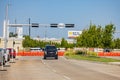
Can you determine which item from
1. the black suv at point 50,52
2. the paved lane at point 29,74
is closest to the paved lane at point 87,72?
the paved lane at point 29,74

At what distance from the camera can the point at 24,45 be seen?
454 ft

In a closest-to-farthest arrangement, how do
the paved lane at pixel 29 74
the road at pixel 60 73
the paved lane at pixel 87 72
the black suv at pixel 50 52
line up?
the paved lane at pixel 29 74, the road at pixel 60 73, the paved lane at pixel 87 72, the black suv at pixel 50 52

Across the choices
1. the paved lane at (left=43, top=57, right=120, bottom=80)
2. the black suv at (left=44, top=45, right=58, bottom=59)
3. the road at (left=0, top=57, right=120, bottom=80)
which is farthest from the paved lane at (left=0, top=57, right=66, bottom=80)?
the black suv at (left=44, top=45, right=58, bottom=59)

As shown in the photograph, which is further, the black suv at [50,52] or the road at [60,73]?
the black suv at [50,52]

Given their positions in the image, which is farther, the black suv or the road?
the black suv

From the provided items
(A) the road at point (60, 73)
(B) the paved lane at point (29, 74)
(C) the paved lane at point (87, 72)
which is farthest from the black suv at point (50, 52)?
(B) the paved lane at point (29, 74)

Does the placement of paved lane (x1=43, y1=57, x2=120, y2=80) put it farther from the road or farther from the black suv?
the black suv

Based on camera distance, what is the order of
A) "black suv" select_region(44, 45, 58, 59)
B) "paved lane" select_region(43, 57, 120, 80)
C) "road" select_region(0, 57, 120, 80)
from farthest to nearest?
"black suv" select_region(44, 45, 58, 59) → "paved lane" select_region(43, 57, 120, 80) → "road" select_region(0, 57, 120, 80)

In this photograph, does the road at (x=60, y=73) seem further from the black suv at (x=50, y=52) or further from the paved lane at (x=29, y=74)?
the black suv at (x=50, y=52)

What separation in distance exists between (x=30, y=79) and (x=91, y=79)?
3.43m

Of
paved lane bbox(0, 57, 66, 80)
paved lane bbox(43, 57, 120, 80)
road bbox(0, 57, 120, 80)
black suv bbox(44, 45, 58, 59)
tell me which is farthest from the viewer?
black suv bbox(44, 45, 58, 59)

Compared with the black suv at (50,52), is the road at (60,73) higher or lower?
lower

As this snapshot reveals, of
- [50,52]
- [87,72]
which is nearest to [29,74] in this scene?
[87,72]

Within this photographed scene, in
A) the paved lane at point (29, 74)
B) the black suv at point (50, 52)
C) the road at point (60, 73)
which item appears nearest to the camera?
the paved lane at point (29, 74)
